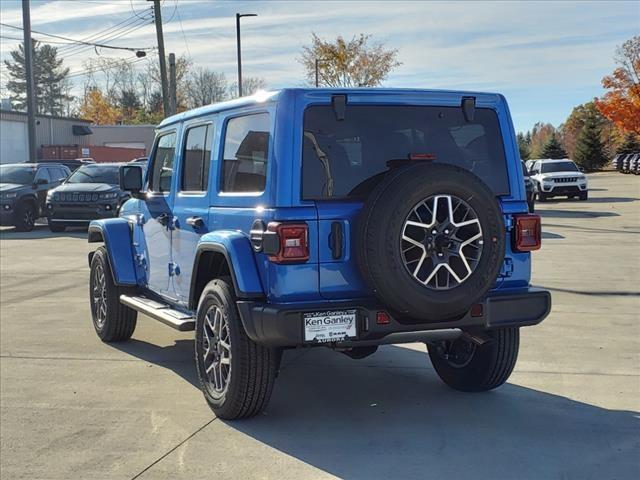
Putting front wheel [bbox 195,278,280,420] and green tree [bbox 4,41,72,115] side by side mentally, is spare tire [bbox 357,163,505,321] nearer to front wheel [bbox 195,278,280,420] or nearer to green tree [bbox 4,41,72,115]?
front wheel [bbox 195,278,280,420]

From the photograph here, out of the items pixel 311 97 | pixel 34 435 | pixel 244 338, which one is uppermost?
pixel 311 97

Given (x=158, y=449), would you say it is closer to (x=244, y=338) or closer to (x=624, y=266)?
(x=244, y=338)

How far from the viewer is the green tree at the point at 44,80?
332ft

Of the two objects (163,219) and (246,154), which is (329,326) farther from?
(163,219)

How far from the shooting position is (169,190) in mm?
5922

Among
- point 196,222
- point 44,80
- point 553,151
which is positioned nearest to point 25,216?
point 196,222

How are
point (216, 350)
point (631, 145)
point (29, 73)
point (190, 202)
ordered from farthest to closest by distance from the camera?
point (631, 145), point (29, 73), point (190, 202), point (216, 350)

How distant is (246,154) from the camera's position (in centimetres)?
475

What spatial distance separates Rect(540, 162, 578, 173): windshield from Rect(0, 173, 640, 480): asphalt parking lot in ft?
74.8

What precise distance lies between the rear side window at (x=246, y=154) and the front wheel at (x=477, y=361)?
1.78 m

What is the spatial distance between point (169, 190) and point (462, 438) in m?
2.99

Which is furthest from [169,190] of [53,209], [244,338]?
[53,209]

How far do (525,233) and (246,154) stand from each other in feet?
6.11

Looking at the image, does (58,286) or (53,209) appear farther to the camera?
(53,209)
